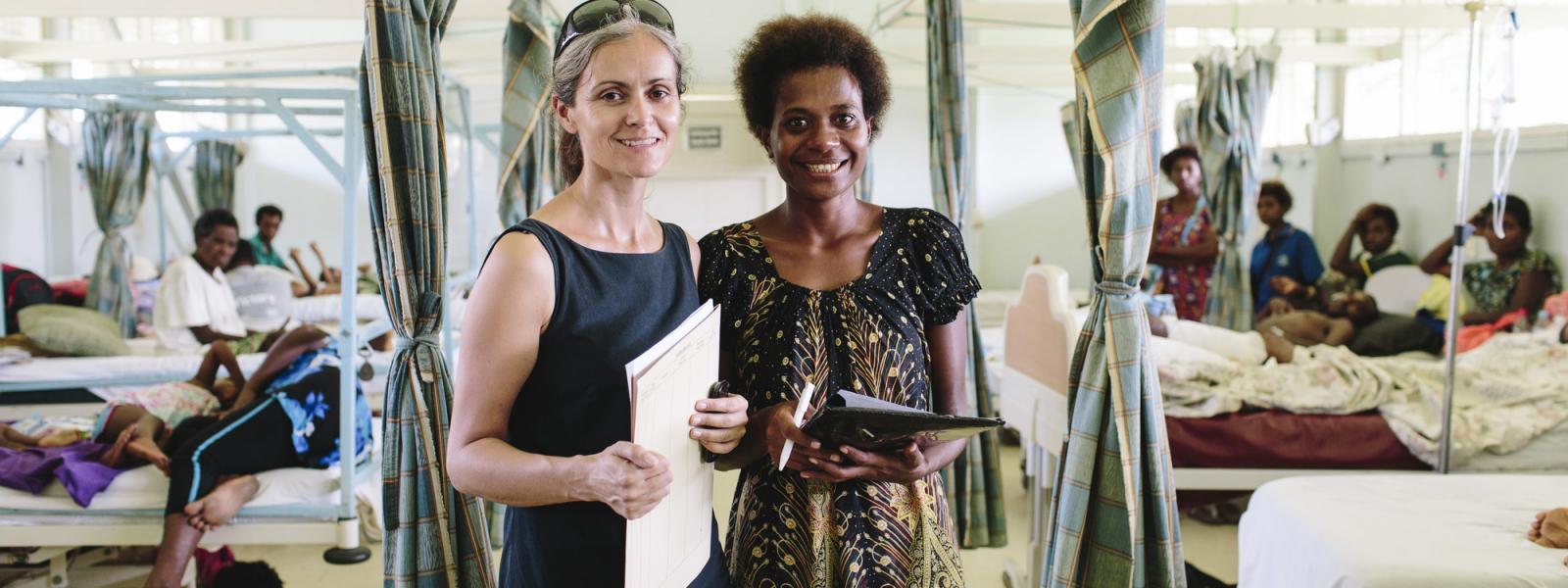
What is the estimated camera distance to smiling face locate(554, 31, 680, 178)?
154 centimetres

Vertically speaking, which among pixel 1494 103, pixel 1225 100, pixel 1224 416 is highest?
pixel 1225 100

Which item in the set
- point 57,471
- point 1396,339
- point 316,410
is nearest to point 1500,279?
point 1396,339

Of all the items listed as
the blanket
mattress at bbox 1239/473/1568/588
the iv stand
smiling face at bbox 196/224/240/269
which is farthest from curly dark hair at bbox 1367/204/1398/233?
smiling face at bbox 196/224/240/269

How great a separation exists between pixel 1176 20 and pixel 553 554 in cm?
673

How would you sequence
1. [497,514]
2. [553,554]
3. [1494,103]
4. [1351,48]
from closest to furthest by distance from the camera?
1. [553,554]
2. [1494,103]
3. [497,514]
4. [1351,48]

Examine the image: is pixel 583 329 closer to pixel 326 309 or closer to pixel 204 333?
pixel 204 333

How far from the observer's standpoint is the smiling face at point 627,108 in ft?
5.05

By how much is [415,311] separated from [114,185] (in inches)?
294

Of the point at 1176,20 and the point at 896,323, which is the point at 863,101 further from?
the point at 1176,20

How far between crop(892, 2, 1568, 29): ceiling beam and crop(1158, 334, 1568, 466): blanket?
288 centimetres

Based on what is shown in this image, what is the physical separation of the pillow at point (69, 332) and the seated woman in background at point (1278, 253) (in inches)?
299

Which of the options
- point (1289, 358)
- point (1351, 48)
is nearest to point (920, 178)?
point (1351, 48)

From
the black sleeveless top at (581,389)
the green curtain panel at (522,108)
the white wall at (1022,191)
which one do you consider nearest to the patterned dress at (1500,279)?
the green curtain panel at (522,108)

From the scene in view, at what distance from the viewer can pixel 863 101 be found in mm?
1981
